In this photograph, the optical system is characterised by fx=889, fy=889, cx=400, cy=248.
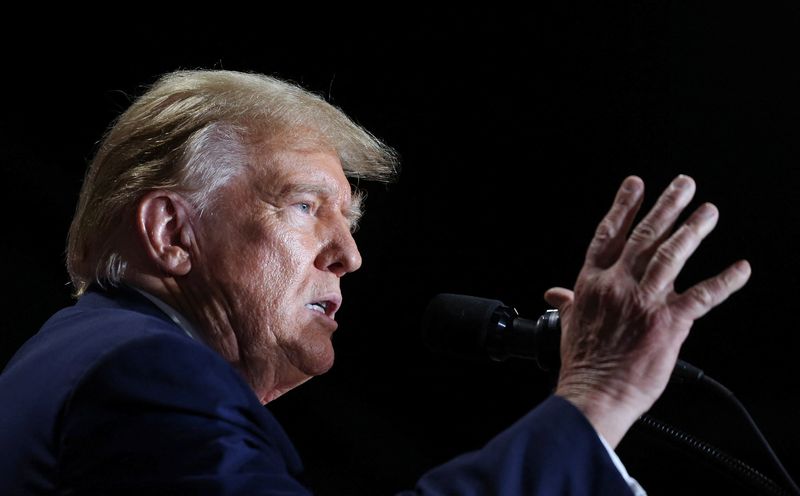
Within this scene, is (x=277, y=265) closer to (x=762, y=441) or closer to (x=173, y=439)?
(x=173, y=439)

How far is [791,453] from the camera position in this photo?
104 inches

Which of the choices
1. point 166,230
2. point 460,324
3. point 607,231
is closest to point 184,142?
point 166,230

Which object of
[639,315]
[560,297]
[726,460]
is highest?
[639,315]

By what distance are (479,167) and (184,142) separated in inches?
61.0

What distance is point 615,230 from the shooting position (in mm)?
1307

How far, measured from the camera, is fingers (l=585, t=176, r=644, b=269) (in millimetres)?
1308

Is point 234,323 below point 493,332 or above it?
below

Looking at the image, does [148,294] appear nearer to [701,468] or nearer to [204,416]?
[204,416]

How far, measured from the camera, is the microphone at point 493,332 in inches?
58.5

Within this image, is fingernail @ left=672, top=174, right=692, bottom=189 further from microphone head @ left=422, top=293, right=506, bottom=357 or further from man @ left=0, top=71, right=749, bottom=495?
microphone head @ left=422, top=293, right=506, bottom=357

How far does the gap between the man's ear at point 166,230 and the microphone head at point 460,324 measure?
490 millimetres

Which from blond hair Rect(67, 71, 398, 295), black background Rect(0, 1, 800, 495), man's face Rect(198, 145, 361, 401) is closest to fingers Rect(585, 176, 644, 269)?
man's face Rect(198, 145, 361, 401)

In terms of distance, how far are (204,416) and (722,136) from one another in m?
1.99

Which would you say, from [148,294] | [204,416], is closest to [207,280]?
[148,294]
